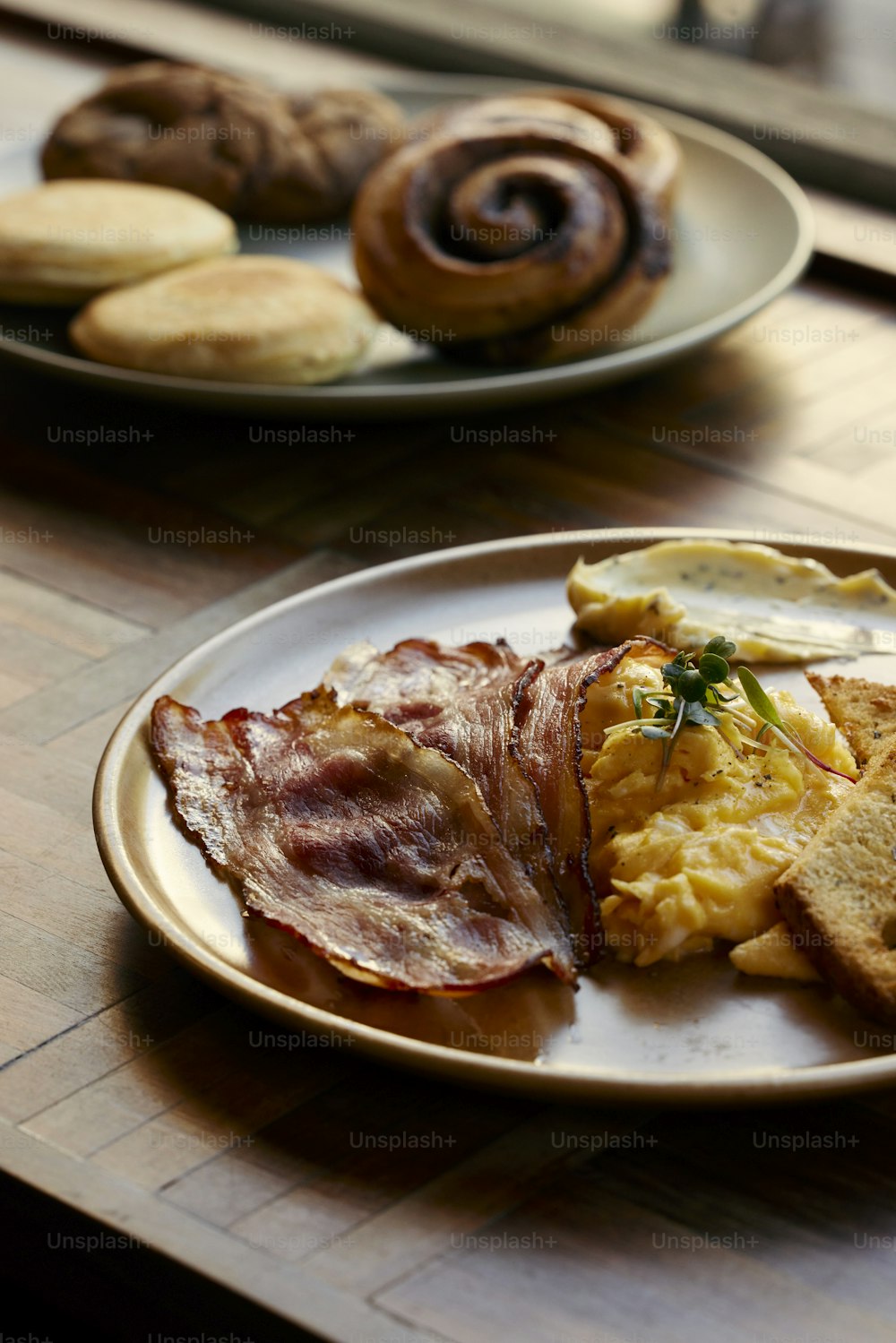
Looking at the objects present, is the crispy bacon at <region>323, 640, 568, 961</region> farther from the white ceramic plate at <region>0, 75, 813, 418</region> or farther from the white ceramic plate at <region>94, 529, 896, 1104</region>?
the white ceramic plate at <region>0, 75, 813, 418</region>

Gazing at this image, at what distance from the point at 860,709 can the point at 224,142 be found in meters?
1.97

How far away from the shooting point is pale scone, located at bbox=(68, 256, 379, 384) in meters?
2.29

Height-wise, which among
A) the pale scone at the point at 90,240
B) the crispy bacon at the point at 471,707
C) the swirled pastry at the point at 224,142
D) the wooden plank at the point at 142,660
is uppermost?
the swirled pastry at the point at 224,142

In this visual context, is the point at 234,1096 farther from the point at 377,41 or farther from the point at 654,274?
the point at 377,41

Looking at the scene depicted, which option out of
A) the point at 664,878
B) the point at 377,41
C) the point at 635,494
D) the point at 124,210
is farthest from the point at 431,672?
the point at 377,41

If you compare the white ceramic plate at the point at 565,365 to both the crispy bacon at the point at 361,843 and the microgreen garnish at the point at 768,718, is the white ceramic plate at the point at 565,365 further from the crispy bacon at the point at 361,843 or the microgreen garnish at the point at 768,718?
the microgreen garnish at the point at 768,718

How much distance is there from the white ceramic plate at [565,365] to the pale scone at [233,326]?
0.04 metres

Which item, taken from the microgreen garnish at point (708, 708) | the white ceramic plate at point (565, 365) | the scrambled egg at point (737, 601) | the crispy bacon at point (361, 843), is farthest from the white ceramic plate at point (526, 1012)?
the white ceramic plate at point (565, 365)

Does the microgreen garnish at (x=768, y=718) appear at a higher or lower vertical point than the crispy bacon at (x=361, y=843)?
higher

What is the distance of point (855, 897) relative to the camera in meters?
1.28

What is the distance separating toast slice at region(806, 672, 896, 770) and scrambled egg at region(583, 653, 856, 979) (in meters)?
0.04

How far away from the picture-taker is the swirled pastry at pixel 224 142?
9.66 ft

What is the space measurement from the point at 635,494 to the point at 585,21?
8.49 feet

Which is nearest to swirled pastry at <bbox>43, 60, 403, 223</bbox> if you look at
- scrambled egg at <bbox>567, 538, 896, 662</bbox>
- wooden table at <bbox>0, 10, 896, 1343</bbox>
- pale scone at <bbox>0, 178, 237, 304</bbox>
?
pale scone at <bbox>0, 178, 237, 304</bbox>
